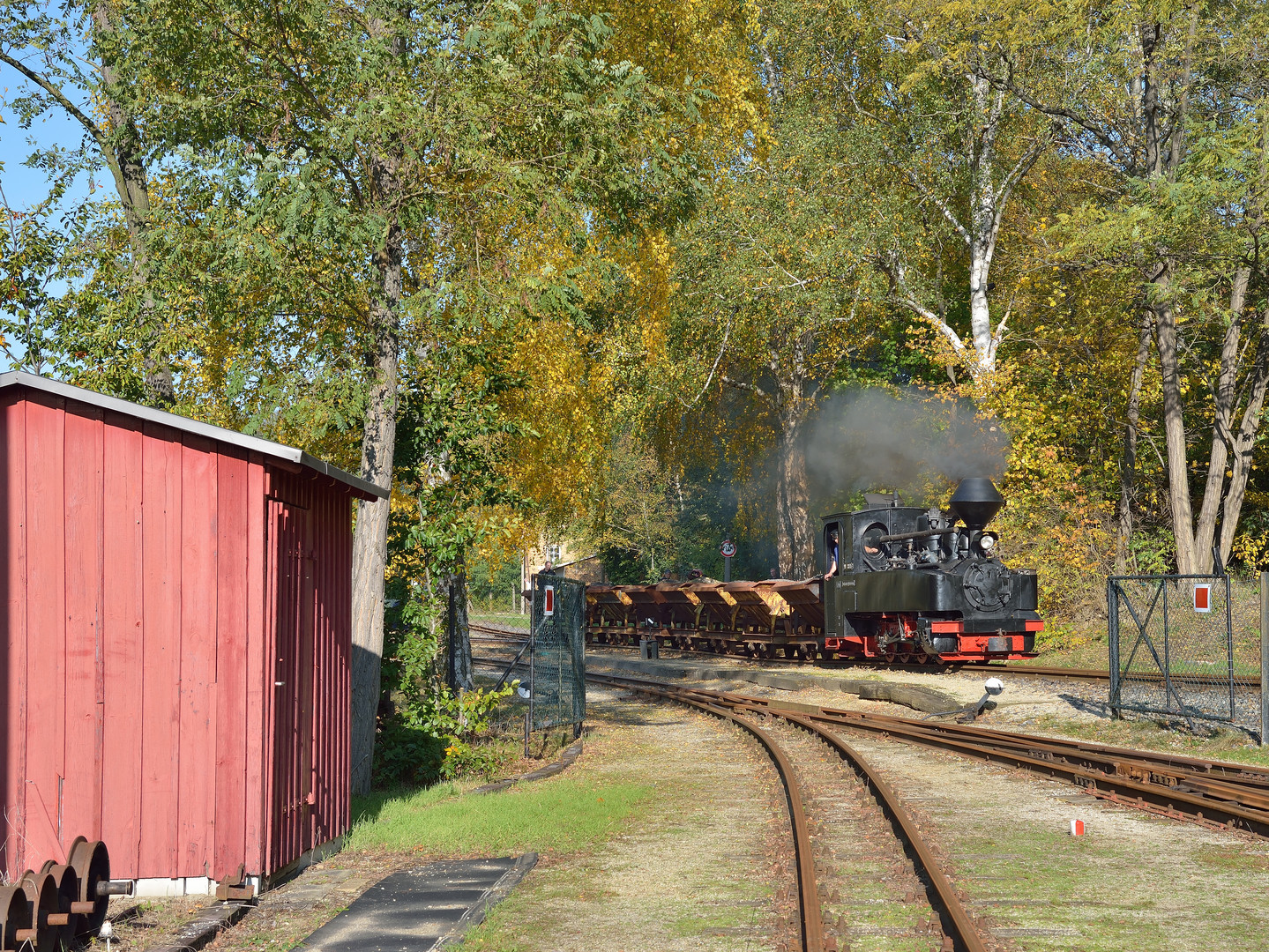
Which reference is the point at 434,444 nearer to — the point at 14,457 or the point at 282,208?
the point at 282,208

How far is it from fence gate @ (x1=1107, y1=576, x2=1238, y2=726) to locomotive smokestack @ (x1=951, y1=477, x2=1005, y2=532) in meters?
3.00

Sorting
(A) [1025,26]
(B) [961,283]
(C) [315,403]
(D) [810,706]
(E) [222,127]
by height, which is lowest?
(D) [810,706]

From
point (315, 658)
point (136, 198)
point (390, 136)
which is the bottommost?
point (315, 658)

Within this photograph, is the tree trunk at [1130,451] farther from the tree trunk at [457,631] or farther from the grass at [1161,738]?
the tree trunk at [457,631]

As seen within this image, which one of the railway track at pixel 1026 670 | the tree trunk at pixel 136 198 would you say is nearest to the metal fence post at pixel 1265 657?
the railway track at pixel 1026 670

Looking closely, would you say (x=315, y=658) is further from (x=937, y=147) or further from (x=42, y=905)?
(x=937, y=147)

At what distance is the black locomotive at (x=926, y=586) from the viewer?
21.1m

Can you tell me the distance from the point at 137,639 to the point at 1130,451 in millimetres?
25459

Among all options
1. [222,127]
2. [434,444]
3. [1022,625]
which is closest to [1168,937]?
[434,444]

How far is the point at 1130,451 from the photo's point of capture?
93.0 feet

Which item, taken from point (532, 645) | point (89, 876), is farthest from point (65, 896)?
point (532, 645)

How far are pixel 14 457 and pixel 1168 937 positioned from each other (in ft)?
25.6

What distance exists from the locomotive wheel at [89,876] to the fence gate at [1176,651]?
1113cm

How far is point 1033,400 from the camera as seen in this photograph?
2739 cm
